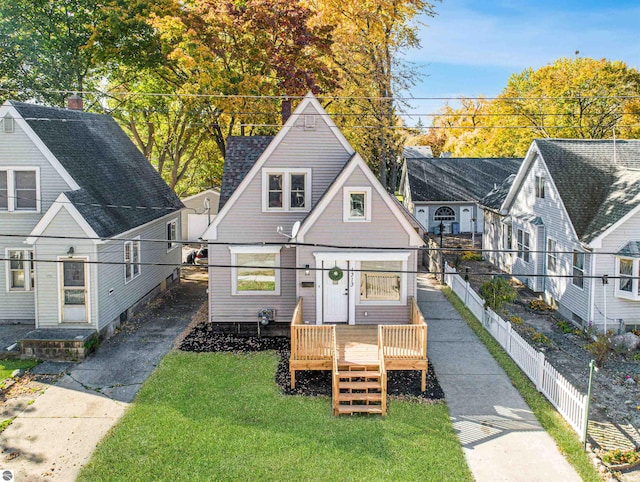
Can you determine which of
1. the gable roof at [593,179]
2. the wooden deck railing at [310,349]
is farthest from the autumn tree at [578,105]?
the wooden deck railing at [310,349]

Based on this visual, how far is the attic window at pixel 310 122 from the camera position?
55.1ft

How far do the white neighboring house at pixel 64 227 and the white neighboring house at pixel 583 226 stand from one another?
42.5 feet

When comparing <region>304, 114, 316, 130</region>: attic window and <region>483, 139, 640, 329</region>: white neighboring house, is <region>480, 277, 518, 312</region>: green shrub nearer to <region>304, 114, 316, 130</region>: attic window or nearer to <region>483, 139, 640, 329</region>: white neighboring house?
<region>483, 139, 640, 329</region>: white neighboring house

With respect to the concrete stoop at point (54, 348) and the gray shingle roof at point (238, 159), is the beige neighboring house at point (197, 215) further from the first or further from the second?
the concrete stoop at point (54, 348)

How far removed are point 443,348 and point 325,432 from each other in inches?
246

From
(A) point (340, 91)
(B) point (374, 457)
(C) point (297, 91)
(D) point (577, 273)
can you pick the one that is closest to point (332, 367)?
(B) point (374, 457)

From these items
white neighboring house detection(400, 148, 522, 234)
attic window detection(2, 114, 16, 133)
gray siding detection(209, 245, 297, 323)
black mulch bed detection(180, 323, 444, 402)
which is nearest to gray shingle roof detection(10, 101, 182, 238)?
attic window detection(2, 114, 16, 133)

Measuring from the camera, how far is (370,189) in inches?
620

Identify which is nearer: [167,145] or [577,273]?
[577,273]

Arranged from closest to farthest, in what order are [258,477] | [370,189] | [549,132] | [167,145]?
[258,477], [370,189], [167,145], [549,132]

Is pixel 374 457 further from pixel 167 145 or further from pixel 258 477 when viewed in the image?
pixel 167 145

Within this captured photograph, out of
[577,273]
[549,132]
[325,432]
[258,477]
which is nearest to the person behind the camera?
[258,477]

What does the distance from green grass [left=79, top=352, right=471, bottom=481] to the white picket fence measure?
2.54 meters

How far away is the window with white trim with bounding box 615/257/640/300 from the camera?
54.4 feet
